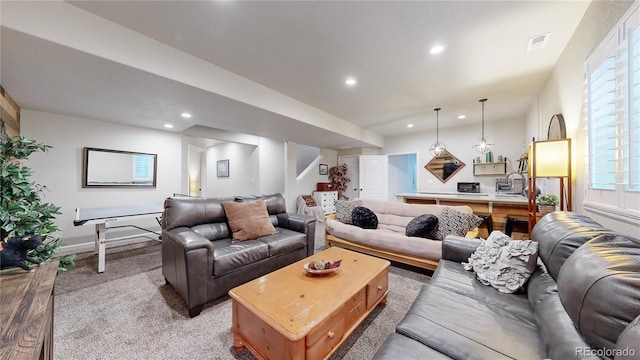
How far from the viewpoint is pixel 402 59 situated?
2539 mm

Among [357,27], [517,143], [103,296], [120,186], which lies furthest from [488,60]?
[120,186]

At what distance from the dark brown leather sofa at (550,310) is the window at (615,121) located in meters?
0.28

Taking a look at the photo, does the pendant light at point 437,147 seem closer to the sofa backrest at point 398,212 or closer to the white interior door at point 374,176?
the white interior door at point 374,176

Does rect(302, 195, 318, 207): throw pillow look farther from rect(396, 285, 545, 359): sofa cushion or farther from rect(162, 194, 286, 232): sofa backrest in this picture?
rect(396, 285, 545, 359): sofa cushion

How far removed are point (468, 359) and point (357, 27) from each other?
2.43 meters

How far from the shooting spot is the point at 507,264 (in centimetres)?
154

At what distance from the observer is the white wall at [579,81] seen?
150cm

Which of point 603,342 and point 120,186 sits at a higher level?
point 120,186

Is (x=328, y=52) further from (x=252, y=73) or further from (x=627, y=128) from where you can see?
(x=627, y=128)

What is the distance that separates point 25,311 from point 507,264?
8.43 ft

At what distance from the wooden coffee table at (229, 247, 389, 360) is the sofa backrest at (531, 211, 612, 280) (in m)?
1.07

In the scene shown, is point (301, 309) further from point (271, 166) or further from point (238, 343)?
point (271, 166)

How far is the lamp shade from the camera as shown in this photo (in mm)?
2012

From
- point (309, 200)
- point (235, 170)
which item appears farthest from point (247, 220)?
point (235, 170)
